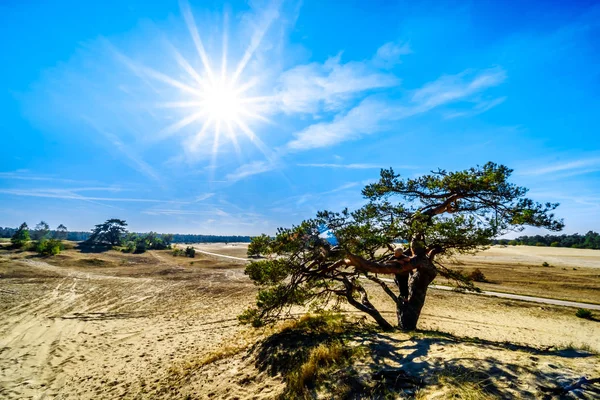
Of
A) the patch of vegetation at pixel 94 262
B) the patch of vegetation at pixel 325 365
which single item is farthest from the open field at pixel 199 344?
the patch of vegetation at pixel 94 262

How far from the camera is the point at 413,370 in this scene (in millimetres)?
5391

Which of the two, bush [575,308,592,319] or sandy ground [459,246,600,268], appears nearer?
bush [575,308,592,319]

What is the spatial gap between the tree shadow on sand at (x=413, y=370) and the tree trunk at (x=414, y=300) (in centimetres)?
184

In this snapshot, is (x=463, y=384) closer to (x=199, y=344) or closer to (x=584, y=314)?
(x=199, y=344)

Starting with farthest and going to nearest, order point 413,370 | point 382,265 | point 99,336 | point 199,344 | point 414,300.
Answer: point 99,336, point 199,344, point 414,300, point 382,265, point 413,370

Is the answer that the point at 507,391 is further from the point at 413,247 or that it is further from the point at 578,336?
the point at 578,336

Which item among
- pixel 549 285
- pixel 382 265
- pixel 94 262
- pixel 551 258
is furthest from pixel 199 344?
pixel 551 258

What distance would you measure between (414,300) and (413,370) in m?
4.73

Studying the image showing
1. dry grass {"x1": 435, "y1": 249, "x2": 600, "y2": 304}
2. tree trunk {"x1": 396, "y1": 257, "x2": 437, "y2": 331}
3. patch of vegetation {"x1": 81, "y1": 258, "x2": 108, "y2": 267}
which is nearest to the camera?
tree trunk {"x1": 396, "y1": 257, "x2": 437, "y2": 331}

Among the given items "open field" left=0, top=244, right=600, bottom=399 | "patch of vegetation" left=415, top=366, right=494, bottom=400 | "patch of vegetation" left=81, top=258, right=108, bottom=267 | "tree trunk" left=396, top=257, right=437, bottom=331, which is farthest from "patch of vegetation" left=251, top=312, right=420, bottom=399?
"patch of vegetation" left=81, top=258, right=108, bottom=267

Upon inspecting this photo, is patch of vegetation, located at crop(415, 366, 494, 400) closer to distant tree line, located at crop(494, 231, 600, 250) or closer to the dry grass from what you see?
the dry grass

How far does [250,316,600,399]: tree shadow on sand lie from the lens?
430 centimetres

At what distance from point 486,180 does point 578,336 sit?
37.3 feet

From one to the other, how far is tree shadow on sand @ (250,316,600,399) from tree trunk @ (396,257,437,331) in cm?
184
